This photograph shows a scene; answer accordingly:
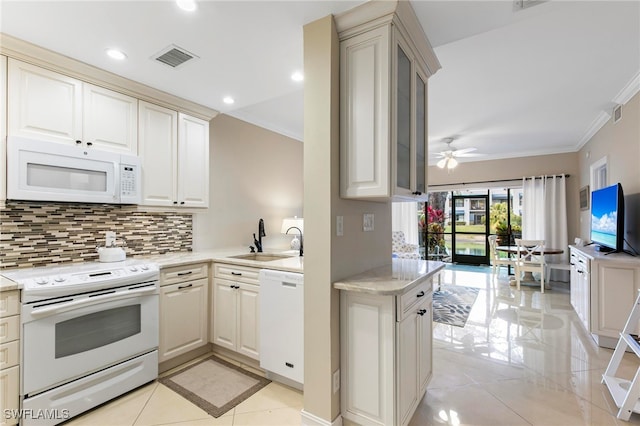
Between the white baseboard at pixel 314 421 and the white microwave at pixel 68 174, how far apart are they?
2173 millimetres

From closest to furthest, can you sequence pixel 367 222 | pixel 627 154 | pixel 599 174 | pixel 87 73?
pixel 367 222 < pixel 87 73 < pixel 627 154 < pixel 599 174

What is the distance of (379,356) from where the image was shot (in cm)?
169

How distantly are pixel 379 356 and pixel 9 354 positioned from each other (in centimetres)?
211

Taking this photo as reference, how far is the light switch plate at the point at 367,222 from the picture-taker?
84.2 inches

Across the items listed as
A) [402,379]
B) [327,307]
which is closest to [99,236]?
[327,307]

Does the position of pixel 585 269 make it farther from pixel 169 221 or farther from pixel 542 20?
pixel 169 221

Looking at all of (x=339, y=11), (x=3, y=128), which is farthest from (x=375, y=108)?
(x=3, y=128)

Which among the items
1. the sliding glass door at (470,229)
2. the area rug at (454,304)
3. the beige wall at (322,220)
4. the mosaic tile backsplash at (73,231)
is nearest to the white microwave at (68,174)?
the mosaic tile backsplash at (73,231)

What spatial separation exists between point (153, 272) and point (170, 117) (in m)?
1.55

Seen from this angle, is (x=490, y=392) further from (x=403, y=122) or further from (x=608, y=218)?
(x=608, y=218)

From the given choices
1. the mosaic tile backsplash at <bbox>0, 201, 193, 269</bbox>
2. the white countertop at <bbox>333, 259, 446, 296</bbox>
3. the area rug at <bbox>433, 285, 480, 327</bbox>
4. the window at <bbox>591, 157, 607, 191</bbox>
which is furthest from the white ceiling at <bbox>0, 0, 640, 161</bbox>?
the area rug at <bbox>433, 285, 480, 327</bbox>

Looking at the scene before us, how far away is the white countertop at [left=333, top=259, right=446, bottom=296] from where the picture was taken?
1.62 m

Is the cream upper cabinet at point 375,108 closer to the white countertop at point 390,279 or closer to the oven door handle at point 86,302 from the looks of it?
the white countertop at point 390,279

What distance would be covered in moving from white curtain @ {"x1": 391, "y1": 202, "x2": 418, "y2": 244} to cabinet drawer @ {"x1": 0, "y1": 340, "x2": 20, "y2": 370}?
7248mm
